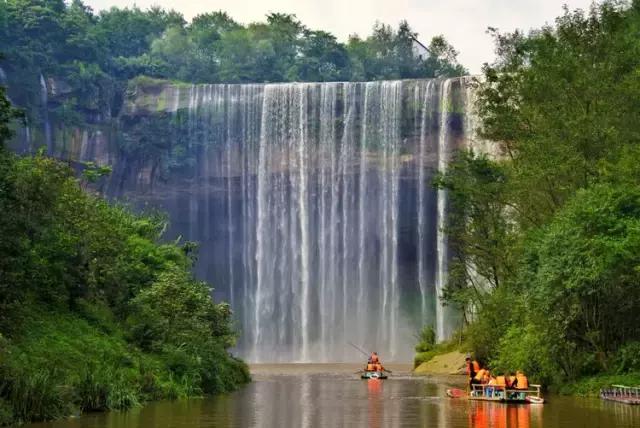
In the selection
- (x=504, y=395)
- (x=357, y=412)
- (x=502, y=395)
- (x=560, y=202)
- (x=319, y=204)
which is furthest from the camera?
(x=319, y=204)

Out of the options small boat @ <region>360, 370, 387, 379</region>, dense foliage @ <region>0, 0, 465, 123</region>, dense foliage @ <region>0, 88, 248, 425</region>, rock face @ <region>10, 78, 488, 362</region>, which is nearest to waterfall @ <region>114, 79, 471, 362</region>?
rock face @ <region>10, 78, 488, 362</region>

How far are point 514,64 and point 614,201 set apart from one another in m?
13.9

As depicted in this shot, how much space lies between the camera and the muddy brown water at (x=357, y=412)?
26906 mm

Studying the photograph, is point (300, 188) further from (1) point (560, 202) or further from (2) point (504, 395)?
(2) point (504, 395)

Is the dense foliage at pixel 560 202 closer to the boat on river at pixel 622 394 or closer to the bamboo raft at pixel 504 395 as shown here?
the boat on river at pixel 622 394

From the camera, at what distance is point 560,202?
4541 centimetres

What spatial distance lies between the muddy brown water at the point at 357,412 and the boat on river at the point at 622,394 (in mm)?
376

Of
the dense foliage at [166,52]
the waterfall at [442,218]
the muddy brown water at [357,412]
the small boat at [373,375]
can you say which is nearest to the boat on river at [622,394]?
the muddy brown water at [357,412]

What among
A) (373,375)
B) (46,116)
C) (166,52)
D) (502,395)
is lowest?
(502,395)

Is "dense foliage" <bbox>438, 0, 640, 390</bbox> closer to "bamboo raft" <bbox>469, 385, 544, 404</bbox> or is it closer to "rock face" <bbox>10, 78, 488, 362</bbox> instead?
"bamboo raft" <bbox>469, 385, 544, 404</bbox>

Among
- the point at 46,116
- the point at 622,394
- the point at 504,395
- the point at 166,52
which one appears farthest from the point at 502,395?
the point at 166,52

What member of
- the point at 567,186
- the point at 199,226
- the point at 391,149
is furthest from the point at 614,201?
the point at 199,226

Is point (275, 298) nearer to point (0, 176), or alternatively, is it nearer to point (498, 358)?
point (498, 358)

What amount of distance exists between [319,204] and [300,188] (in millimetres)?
1751
